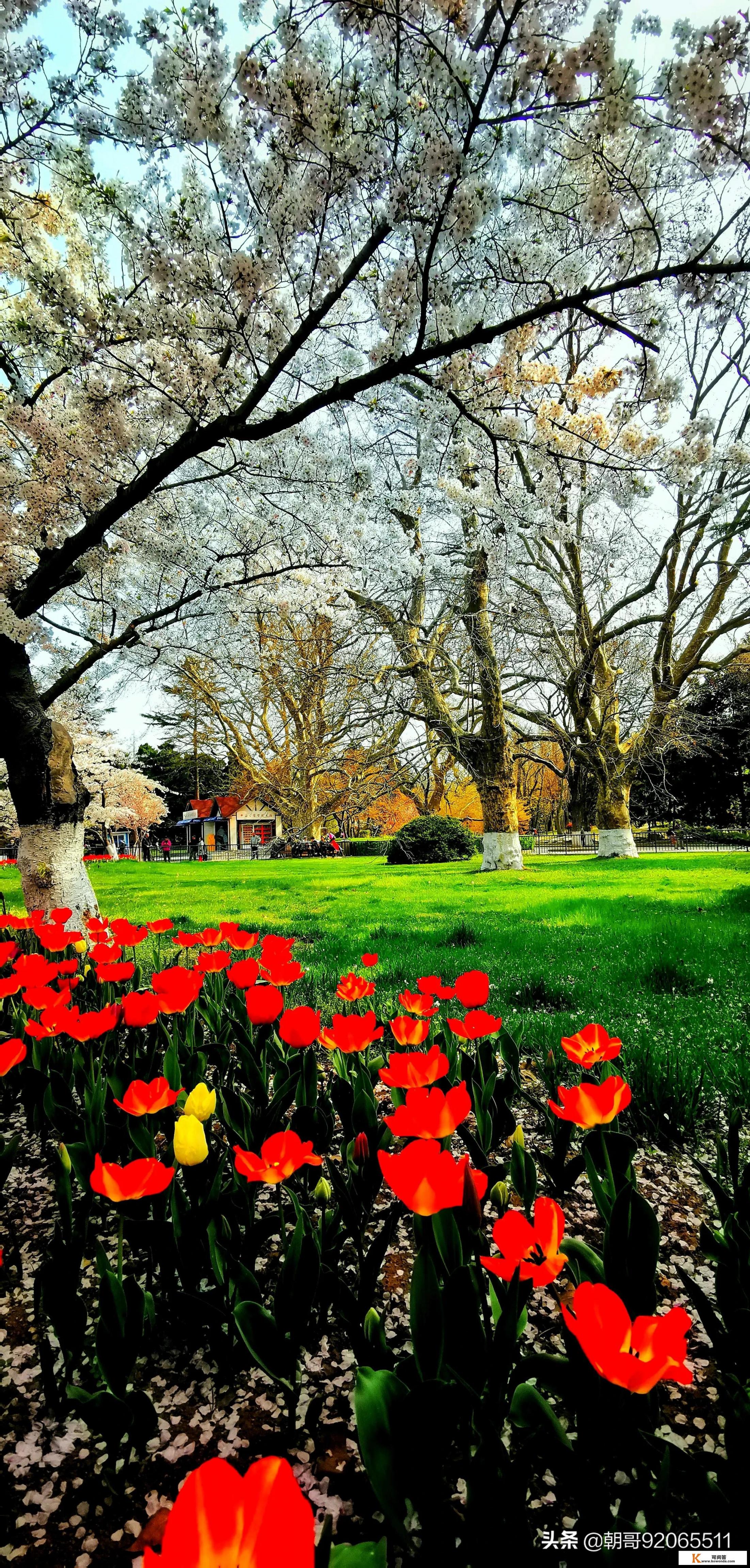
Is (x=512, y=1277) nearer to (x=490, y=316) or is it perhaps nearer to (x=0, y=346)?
(x=490, y=316)

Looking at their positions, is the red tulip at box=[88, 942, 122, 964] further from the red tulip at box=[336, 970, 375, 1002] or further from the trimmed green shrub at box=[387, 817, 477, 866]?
the trimmed green shrub at box=[387, 817, 477, 866]

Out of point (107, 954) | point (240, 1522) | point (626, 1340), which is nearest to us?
point (240, 1522)

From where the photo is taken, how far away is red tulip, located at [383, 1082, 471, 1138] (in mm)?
1109

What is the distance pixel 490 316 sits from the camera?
4.49 meters

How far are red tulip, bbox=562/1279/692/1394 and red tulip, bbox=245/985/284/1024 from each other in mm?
1187

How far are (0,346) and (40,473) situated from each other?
167 cm

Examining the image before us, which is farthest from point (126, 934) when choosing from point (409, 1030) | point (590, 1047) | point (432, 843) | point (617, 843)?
point (432, 843)

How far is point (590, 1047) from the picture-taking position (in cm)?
152

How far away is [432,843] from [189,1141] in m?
17.9

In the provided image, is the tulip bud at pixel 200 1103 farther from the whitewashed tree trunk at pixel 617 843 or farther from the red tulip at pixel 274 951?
the whitewashed tree trunk at pixel 617 843

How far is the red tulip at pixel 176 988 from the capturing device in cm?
191

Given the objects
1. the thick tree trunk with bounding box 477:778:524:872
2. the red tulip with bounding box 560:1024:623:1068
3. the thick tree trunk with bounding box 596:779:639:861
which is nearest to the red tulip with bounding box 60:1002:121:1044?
the red tulip with bounding box 560:1024:623:1068

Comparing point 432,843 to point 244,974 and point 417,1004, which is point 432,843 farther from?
point 417,1004

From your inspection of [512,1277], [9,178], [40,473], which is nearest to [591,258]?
[9,178]
